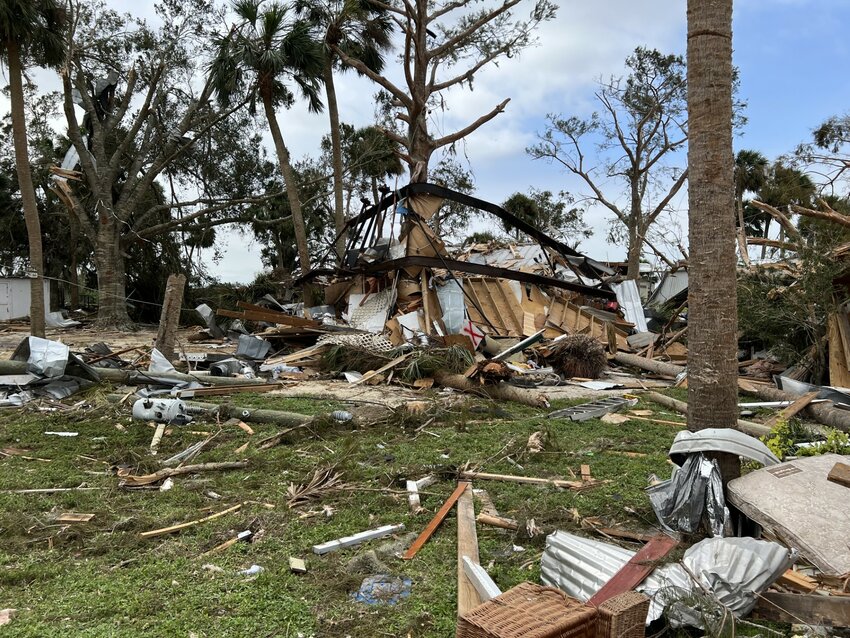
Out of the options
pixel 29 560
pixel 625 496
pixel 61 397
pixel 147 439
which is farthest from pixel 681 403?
pixel 61 397

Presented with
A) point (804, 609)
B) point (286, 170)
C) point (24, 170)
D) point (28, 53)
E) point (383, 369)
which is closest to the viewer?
point (804, 609)

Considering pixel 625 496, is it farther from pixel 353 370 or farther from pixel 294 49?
pixel 294 49

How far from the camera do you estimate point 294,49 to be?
749 inches

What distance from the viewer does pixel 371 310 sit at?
14.5m

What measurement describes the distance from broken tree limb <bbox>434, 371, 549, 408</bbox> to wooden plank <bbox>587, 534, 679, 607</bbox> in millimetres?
5466

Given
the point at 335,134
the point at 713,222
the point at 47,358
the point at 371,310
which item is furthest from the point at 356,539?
the point at 335,134

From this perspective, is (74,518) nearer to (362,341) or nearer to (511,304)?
(362,341)

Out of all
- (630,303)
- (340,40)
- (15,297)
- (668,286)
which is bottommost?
(630,303)

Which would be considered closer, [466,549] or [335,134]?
[466,549]

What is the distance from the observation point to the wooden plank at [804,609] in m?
2.45

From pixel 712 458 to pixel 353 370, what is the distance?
27.6ft

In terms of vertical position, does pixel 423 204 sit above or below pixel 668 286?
above

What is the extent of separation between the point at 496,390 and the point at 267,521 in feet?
19.0

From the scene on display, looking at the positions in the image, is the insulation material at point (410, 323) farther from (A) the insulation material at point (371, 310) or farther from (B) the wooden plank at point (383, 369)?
(B) the wooden plank at point (383, 369)
